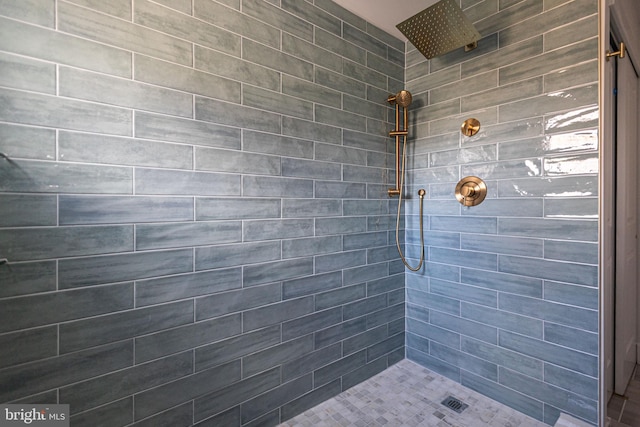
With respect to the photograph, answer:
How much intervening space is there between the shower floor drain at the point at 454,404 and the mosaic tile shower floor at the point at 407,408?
0.07 ft

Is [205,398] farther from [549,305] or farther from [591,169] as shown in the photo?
[591,169]

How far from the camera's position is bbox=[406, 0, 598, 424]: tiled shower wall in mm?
1334

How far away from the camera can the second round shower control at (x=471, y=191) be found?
165 centimetres

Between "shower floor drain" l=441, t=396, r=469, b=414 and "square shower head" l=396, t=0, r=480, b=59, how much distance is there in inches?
74.9

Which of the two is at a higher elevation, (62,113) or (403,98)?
(403,98)

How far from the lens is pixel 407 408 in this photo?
5.12ft

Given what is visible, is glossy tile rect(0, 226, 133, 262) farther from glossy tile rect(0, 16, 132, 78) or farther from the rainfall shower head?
the rainfall shower head

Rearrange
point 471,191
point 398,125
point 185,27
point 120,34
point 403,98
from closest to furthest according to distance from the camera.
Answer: point 120,34 < point 185,27 < point 471,191 < point 403,98 < point 398,125

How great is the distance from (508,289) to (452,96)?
1.15m

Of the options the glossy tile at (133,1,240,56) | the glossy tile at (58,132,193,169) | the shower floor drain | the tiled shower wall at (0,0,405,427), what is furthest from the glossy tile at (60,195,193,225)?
the shower floor drain

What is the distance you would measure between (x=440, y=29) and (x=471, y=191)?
86cm

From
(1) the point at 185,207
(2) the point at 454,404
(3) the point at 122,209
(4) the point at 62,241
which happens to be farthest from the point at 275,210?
(2) the point at 454,404

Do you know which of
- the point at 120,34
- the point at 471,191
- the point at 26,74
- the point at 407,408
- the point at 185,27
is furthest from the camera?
the point at 471,191
